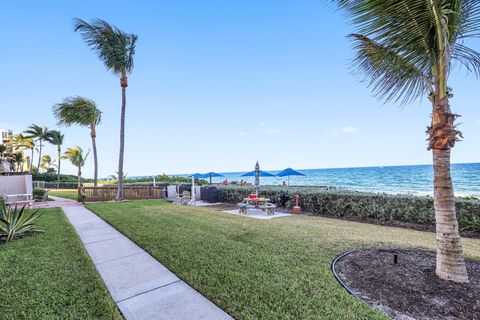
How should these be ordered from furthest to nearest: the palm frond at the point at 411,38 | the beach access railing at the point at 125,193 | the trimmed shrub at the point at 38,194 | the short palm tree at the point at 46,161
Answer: the short palm tree at the point at 46,161 → the trimmed shrub at the point at 38,194 → the beach access railing at the point at 125,193 → the palm frond at the point at 411,38

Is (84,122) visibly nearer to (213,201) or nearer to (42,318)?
(213,201)

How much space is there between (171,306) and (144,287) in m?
Result: 0.67

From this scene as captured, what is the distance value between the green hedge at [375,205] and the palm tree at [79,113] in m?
17.8

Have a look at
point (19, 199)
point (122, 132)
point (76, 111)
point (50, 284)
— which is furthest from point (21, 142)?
point (50, 284)

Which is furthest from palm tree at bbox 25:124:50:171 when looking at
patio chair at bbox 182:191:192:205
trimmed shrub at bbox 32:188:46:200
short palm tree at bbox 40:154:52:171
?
patio chair at bbox 182:191:192:205

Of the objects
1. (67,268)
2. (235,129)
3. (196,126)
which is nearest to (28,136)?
(196,126)

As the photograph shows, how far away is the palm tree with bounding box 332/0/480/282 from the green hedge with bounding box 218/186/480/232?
195 inches

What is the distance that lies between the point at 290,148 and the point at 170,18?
1702 inches


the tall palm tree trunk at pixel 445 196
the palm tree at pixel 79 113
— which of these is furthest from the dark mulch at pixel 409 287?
the palm tree at pixel 79 113

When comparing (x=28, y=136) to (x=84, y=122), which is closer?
(x=84, y=122)

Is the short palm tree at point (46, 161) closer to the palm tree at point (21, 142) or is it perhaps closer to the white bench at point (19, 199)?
the palm tree at point (21, 142)

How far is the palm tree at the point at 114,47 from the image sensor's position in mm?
12953

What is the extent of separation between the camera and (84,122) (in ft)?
67.0

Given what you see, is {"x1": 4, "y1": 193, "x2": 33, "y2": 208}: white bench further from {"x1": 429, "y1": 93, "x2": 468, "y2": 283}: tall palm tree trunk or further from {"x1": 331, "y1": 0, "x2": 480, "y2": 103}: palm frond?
{"x1": 429, "y1": 93, "x2": 468, "y2": 283}: tall palm tree trunk
